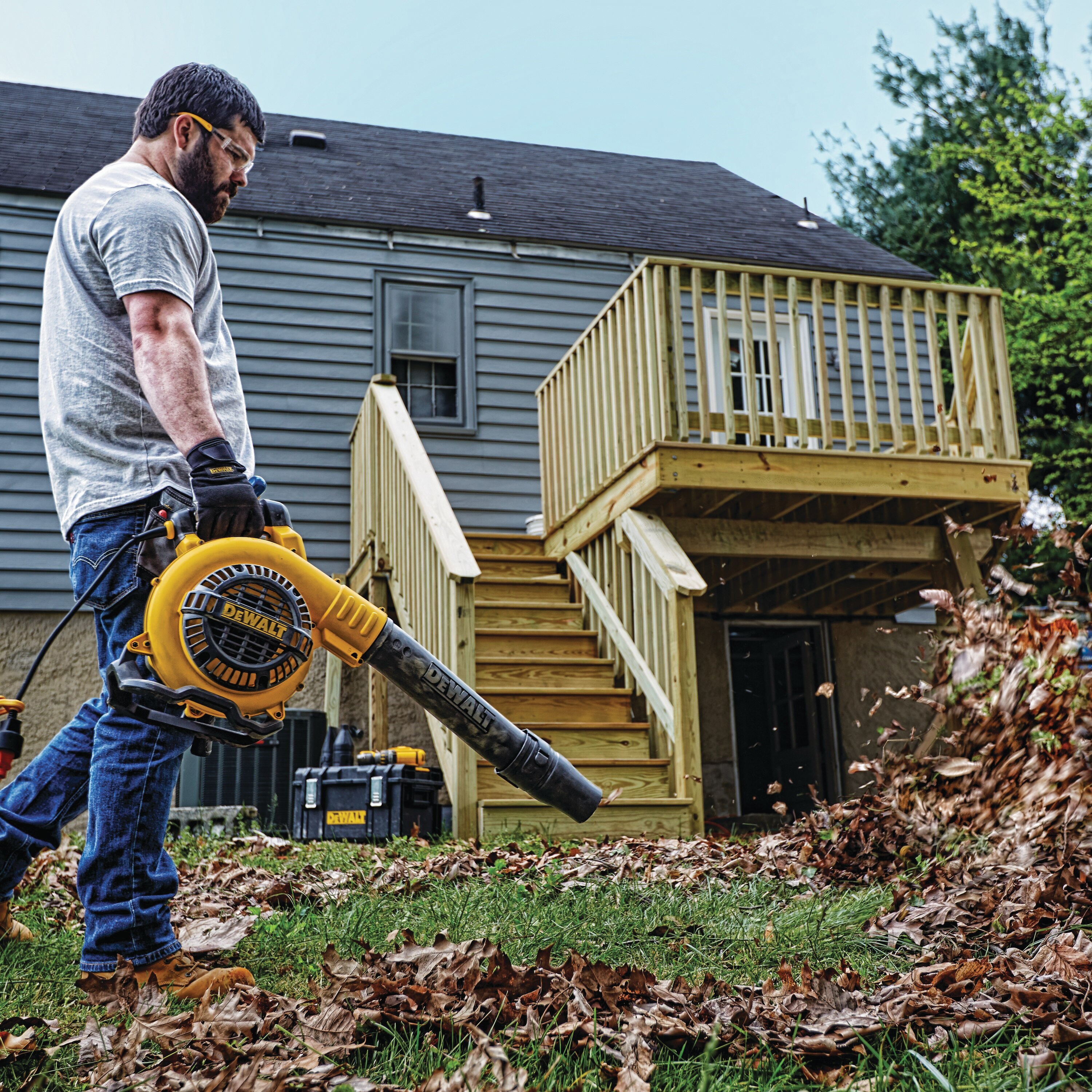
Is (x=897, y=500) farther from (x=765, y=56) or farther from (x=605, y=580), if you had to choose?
(x=765, y=56)

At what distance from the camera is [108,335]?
232 cm

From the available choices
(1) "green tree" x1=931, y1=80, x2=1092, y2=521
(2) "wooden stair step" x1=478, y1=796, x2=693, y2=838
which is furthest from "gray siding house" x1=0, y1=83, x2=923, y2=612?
(1) "green tree" x1=931, y1=80, x2=1092, y2=521

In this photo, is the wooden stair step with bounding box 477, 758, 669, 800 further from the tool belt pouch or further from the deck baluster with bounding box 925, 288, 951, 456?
the tool belt pouch

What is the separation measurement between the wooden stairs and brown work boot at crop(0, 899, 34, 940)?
233cm

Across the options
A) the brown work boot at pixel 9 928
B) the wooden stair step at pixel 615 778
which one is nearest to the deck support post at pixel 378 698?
the wooden stair step at pixel 615 778

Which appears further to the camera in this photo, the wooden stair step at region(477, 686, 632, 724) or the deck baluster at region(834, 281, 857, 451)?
the deck baluster at region(834, 281, 857, 451)

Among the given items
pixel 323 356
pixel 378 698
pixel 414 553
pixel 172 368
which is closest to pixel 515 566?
pixel 378 698

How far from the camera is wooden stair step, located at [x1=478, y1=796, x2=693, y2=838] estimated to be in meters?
4.70

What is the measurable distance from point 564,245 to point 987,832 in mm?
7502

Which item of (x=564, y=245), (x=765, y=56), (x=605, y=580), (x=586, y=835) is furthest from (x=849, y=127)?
(x=765, y=56)

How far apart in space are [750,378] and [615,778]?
2.47 metres

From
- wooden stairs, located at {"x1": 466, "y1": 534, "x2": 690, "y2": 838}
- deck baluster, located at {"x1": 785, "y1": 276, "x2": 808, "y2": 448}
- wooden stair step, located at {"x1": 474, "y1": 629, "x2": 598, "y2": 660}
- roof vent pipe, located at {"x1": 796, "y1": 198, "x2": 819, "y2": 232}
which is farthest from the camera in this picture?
roof vent pipe, located at {"x1": 796, "y1": 198, "x2": 819, "y2": 232}

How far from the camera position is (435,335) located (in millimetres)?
9258

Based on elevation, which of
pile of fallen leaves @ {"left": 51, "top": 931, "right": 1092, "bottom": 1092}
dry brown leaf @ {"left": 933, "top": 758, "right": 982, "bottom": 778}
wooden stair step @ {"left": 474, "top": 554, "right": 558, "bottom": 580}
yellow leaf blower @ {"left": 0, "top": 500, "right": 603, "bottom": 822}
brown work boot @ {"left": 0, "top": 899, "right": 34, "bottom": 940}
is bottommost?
pile of fallen leaves @ {"left": 51, "top": 931, "right": 1092, "bottom": 1092}
